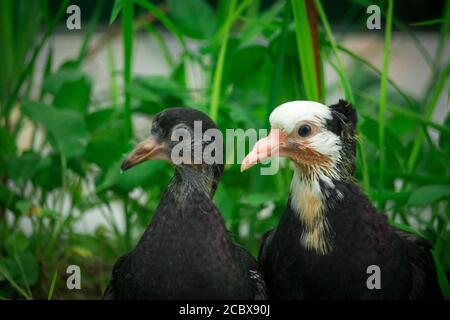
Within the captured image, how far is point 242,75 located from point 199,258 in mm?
837

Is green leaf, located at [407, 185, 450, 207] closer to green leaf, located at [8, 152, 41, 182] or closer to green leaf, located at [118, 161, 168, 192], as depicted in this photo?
green leaf, located at [118, 161, 168, 192]

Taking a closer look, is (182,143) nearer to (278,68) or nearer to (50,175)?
(278,68)

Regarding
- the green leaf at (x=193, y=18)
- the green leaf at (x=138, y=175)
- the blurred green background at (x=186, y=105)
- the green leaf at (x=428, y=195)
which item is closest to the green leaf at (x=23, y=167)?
the blurred green background at (x=186, y=105)

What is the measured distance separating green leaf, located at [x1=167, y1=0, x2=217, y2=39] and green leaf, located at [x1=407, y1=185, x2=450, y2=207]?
823 millimetres

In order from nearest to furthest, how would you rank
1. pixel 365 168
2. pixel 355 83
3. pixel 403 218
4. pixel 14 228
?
pixel 365 168 → pixel 403 218 → pixel 14 228 → pixel 355 83

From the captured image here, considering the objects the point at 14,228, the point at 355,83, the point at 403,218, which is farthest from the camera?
the point at 355,83

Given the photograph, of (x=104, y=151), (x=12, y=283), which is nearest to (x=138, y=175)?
(x=104, y=151)

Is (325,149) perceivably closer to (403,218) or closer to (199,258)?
(199,258)

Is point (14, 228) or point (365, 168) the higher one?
point (365, 168)

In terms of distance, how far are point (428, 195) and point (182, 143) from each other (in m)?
0.61
